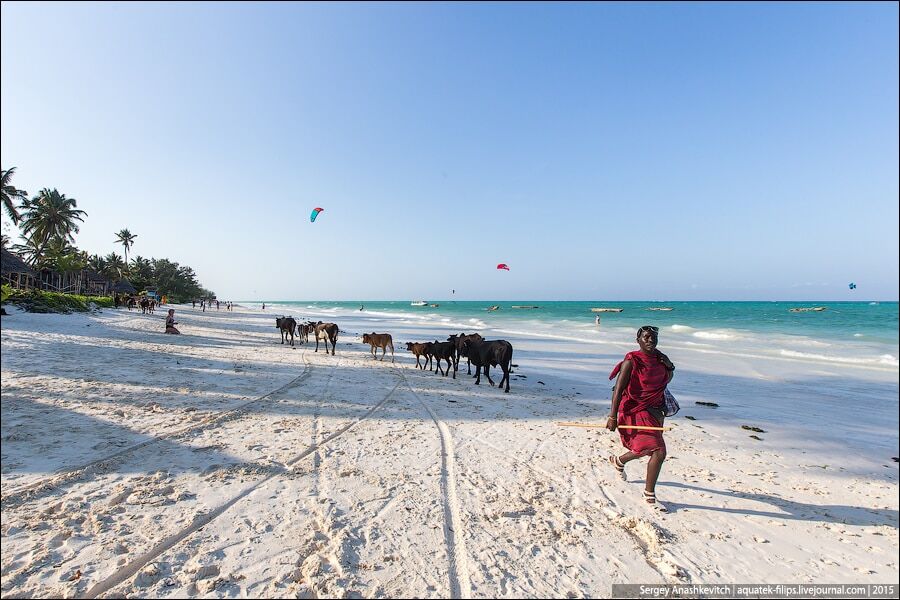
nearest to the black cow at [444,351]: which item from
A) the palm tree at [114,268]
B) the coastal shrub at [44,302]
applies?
the coastal shrub at [44,302]

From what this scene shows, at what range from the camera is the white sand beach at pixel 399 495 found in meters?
3.22

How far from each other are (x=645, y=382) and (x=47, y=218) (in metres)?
59.6

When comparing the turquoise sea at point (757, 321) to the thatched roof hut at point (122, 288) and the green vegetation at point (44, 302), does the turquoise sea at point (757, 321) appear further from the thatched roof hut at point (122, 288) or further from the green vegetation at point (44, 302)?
the thatched roof hut at point (122, 288)

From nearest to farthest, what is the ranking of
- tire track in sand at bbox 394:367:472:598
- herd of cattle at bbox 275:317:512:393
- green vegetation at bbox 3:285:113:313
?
tire track in sand at bbox 394:367:472:598, herd of cattle at bbox 275:317:512:393, green vegetation at bbox 3:285:113:313

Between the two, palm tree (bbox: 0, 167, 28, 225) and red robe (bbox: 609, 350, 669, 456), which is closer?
red robe (bbox: 609, 350, 669, 456)

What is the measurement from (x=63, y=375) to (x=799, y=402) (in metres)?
18.7

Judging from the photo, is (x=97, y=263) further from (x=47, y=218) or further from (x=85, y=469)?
(x=85, y=469)

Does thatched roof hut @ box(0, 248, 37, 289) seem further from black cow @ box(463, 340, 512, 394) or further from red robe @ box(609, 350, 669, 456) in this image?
red robe @ box(609, 350, 669, 456)

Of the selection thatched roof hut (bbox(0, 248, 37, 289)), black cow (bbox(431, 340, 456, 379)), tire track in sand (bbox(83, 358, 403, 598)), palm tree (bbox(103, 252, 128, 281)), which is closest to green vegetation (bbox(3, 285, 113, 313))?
thatched roof hut (bbox(0, 248, 37, 289))

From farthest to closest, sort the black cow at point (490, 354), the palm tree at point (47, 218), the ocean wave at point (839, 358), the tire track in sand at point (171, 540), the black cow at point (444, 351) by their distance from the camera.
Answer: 1. the palm tree at point (47, 218)
2. the ocean wave at point (839, 358)
3. the black cow at point (444, 351)
4. the black cow at point (490, 354)
5. the tire track in sand at point (171, 540)

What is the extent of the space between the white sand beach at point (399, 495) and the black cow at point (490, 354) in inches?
66.3

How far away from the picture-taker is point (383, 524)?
154 inches

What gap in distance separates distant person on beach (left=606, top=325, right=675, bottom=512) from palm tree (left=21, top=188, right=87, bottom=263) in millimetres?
57934

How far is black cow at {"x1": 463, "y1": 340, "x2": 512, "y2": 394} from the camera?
36.2 feet
